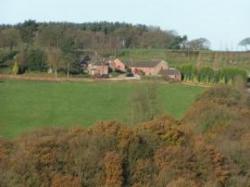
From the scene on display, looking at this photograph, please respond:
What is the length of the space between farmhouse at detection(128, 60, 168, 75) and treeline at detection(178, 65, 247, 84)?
519 cm

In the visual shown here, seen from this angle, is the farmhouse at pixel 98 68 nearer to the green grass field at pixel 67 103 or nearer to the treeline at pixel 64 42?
the treeline at pixel 64 42

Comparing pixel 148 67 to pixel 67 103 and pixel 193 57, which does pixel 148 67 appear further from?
pixel 67 103

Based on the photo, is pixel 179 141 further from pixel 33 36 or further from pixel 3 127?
pixel 33 36

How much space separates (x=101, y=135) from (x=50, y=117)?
79.2 feet

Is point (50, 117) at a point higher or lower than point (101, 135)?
lower

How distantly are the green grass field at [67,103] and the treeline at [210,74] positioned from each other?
6418 mm

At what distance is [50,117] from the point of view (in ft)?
150

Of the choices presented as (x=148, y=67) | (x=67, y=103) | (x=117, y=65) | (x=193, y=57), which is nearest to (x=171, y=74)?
(x=148, y=67)

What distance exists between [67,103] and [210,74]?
23.8 meters

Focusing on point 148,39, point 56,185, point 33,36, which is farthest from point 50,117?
point 148,39

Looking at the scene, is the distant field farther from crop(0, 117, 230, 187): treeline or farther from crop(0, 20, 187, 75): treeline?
crop(0, 117, 230, 187): treeline

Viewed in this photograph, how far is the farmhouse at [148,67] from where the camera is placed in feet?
260

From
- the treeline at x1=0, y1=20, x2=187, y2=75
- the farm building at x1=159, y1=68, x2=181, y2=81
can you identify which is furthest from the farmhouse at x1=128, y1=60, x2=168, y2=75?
the treeline at x1=0, y1=20, x2=187, y2=75

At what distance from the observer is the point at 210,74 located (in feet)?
236
